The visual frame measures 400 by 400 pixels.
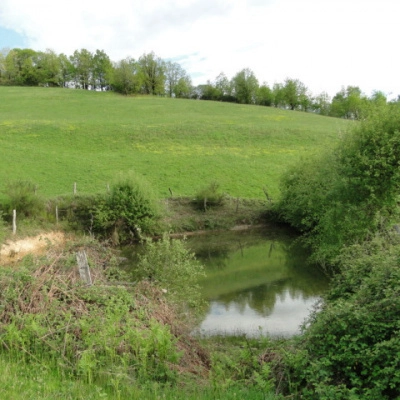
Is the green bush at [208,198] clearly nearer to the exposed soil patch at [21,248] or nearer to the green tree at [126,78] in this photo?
the exposed soil patch at [21,248]

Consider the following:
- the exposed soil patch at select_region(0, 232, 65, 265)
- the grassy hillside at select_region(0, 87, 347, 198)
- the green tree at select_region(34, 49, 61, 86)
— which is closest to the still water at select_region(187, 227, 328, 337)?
the grassy hillside at select_region(0, 87, 347, 198)

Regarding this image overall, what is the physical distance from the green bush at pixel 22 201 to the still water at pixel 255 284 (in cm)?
1213

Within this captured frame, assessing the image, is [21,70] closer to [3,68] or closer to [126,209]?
[3,68]

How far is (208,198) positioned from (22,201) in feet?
52.2

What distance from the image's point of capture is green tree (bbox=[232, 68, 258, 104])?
104188 mm

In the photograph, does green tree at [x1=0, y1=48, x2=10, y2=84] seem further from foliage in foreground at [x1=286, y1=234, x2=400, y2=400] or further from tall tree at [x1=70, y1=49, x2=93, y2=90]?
foliage in foreground at [x1=286, y1=234, x2=400, y2=400]

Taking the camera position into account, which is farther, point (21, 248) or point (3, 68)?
point (3, 68)

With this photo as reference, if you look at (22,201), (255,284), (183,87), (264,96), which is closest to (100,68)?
(183,87)

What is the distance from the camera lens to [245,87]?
104312 mm

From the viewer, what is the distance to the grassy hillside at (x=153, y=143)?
43.7 m

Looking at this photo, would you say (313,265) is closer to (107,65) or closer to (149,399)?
(149,399)

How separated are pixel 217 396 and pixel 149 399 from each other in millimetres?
1168

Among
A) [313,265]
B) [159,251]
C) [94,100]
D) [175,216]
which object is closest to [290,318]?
[159,251]

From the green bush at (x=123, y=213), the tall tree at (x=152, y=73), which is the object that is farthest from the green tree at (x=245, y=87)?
the green bush at (x=123, y=213)
